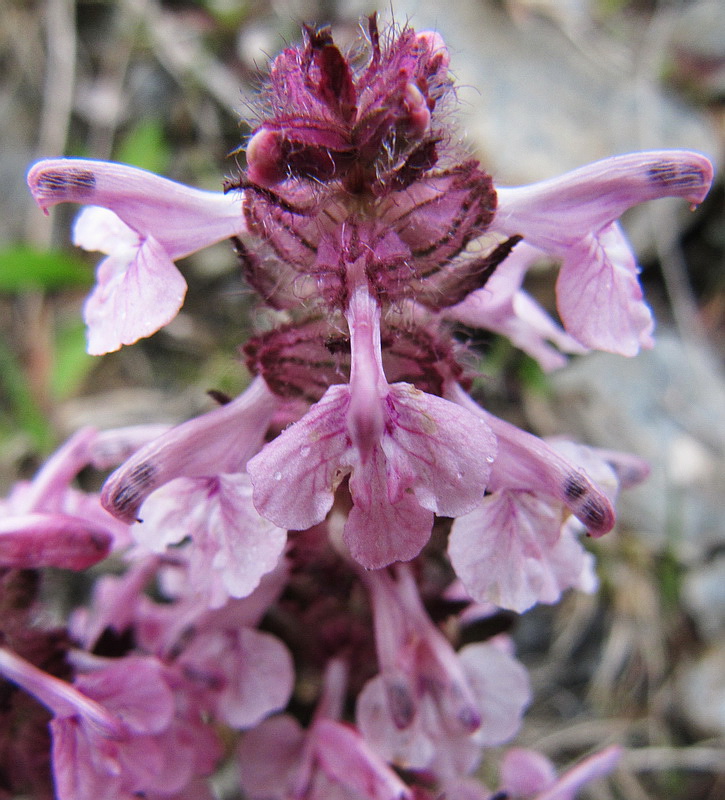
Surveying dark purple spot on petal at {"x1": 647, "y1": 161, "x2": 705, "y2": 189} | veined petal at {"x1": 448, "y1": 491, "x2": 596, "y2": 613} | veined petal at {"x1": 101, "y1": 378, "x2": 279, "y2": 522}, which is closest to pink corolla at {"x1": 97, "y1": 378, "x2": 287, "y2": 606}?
veined petal at {"x1": 101, "y1": 378, "x2": 279, "y2": 522}

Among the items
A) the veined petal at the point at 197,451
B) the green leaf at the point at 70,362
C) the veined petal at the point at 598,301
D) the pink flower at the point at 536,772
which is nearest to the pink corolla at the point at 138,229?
the veined petal at the point at 197,451

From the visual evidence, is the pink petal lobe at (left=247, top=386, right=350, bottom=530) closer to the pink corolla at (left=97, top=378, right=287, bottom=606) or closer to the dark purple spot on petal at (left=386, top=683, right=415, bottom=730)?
the pink corolla at (left=97, top=378, right=287, bottom=606)

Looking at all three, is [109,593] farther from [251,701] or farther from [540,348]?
[540,348]

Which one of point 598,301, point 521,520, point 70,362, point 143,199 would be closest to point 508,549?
point 521,520

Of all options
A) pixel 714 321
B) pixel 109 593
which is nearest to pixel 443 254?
pixel 109 593

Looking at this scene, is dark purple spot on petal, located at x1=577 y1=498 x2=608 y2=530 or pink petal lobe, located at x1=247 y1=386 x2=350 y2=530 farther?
dark purple spot on petal, located at x1=577 y1=498 x2=608 y2=530

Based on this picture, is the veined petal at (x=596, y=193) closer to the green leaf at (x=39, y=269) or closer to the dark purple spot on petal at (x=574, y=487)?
the dark purple spot on petal at (x=574, y=487)

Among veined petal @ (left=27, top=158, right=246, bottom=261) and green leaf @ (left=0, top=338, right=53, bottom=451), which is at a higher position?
veined petal @ (left=27, top=158, right=246, bottom=261)
